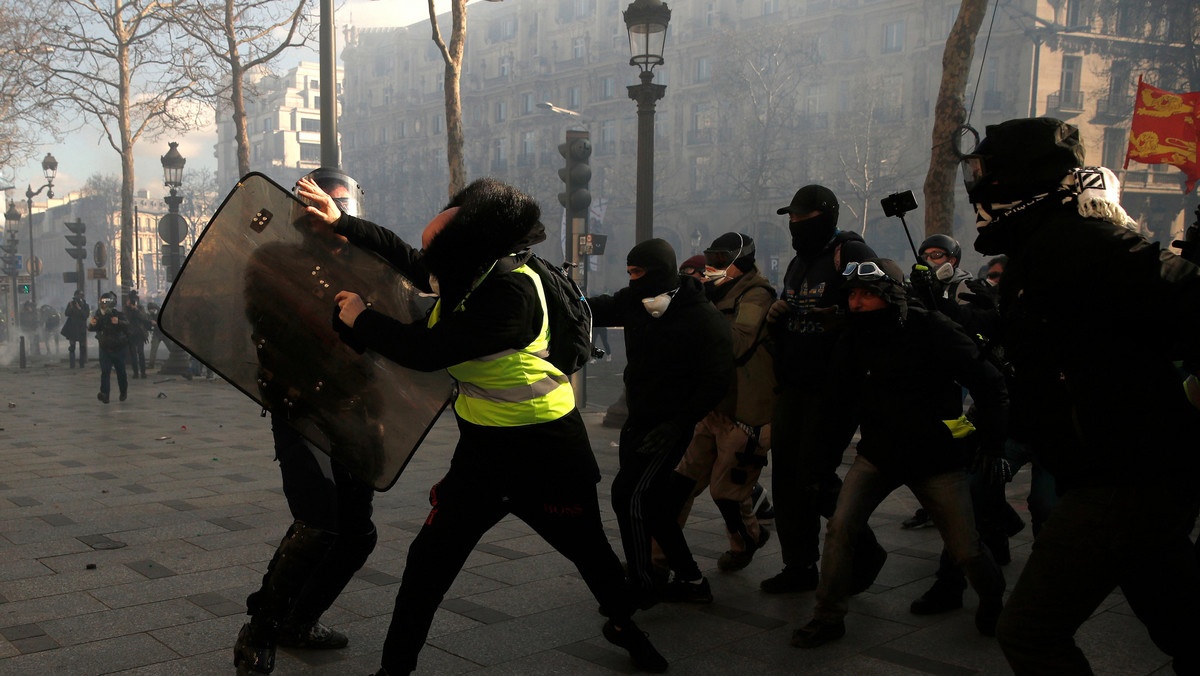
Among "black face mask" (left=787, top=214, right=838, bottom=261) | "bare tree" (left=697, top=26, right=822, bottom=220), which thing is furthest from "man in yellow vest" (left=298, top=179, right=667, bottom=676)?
"bare tree" (left=697, top=26, right=822, bottom=220)

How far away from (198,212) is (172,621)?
75.1 meters

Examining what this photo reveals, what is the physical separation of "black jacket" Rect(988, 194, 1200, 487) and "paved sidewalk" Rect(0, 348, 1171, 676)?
63.4 inches

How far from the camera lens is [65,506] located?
6.60 meters

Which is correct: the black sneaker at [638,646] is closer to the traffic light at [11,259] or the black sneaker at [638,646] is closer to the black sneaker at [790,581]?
the black sneaker at [790,581]

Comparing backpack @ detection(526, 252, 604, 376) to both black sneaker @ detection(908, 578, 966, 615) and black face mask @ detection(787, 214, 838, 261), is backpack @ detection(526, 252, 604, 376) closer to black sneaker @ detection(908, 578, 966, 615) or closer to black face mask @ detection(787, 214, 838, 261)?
black face mask @ detection(787, 214, 838, 261)

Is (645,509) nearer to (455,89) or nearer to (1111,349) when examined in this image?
(1111,349)

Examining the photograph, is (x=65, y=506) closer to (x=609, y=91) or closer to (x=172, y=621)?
(x=172, y=621)

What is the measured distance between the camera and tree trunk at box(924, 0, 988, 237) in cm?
1006

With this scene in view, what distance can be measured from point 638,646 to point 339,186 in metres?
2.02

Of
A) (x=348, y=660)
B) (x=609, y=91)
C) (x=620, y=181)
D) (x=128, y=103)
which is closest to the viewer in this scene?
(x=348, y=660)

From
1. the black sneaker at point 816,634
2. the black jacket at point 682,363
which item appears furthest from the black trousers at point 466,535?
the black jacket at point 682,363

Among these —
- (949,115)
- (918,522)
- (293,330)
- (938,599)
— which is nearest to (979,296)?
(918,522)

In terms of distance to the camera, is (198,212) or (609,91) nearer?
(609,91)

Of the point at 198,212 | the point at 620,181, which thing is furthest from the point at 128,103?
the point at 198,212
